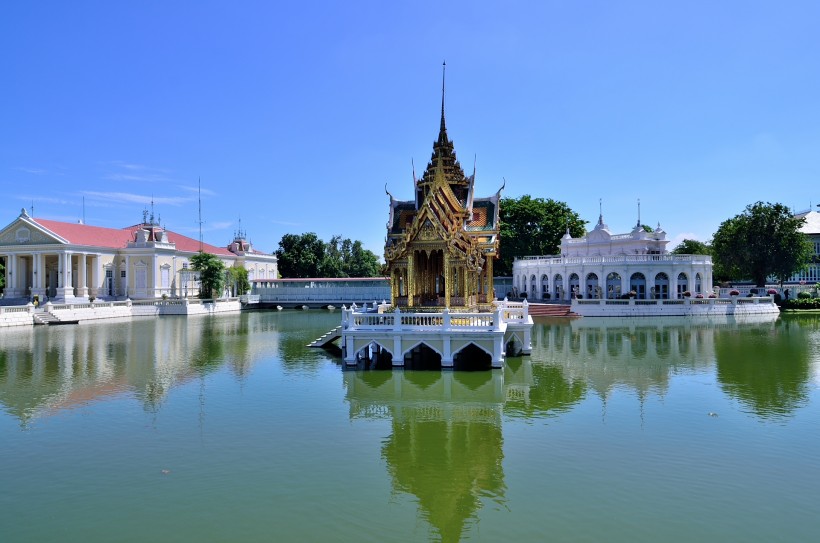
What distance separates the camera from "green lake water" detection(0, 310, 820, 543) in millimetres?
6863

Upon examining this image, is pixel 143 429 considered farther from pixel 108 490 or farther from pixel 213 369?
pixel 213 369

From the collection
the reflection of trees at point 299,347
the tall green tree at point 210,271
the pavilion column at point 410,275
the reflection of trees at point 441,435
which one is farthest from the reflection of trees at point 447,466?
the tall green tree at point 210,271

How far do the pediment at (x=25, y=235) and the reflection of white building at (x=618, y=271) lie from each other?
4112cm

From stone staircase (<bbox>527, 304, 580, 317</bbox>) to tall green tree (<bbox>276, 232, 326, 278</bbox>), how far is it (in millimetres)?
32272

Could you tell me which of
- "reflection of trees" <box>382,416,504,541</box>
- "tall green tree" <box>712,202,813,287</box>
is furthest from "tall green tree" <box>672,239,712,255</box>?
"reflection of trees" <box>382,416,504,541</box>

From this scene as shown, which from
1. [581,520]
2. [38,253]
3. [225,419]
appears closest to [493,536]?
[581,520]

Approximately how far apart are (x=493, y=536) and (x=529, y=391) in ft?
25.7

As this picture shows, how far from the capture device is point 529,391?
46.2 feet

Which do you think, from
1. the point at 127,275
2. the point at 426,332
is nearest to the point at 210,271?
the point at 127,275

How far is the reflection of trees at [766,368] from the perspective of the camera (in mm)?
12758

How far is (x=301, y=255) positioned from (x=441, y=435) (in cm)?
5753

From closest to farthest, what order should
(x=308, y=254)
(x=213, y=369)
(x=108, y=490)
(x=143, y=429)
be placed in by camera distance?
1. (x=108, y=490)
2. (x=143, y=429)
3. (x=213, y=369)
4. (x=308, y=254)

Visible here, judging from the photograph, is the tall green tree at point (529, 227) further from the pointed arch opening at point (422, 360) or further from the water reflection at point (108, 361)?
the pointed arch opening at point (422, 360)

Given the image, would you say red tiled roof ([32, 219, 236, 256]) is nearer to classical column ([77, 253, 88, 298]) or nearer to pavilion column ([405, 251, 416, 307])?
classical column ([77, 253, 88, 298])
